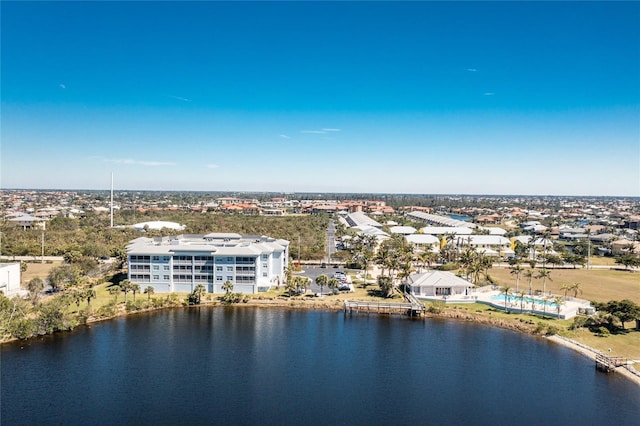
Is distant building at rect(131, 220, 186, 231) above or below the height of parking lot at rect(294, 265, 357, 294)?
above

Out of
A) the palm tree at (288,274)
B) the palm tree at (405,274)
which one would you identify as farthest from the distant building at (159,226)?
the palm tree at (405,274)

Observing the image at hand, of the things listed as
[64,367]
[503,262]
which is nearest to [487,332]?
[64,367]

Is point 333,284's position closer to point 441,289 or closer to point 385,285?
point 385,285

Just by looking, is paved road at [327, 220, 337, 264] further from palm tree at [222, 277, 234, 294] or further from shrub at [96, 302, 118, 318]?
shrub at [96, 302, 118, 318]

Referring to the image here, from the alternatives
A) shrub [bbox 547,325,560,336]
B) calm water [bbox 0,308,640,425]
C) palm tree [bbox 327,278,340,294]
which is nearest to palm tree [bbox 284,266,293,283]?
palm tree [bbox 327,278,340,294]

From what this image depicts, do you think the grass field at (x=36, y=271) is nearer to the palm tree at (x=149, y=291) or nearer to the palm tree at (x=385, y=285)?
the palm tree at (x=149, y=291)

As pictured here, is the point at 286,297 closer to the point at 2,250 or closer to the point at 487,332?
the point at 487,332
